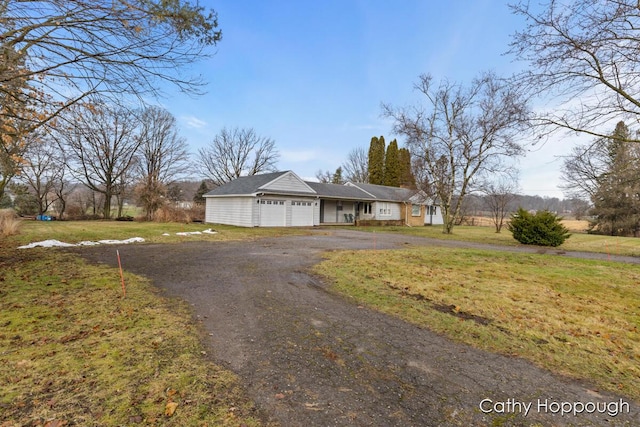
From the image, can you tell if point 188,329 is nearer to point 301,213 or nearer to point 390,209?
point 301,213

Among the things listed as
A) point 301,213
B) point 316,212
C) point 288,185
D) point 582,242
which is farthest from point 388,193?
point 582,242

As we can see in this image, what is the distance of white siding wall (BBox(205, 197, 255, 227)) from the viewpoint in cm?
2130

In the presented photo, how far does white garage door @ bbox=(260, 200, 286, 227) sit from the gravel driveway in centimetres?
1603

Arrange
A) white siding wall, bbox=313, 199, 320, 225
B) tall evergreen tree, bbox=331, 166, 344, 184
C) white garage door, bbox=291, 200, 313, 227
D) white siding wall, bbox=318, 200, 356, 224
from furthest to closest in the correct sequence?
1. tall evergreen tree, bbox=331, 166, 344, 184
2. white siding wall, bbox=318, 200, 356, 224
3. white siding wall, bbox=313, 199, 320, 225
4. white garage door, bbox=291, 200, 313, 227

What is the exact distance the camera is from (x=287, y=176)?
22469 millimetres

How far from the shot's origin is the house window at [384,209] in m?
30.1

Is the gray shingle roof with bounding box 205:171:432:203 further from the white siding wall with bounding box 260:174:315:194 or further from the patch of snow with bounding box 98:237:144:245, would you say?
the patch of snow with bounding box 98:237:144:245

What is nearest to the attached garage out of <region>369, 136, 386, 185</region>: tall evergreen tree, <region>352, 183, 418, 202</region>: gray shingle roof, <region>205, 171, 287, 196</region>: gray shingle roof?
<region>205, 171, 287, 196</region>: gray shingle roof

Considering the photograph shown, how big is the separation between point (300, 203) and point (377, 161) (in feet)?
84.2

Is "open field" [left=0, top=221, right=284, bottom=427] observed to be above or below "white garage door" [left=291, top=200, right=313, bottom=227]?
below

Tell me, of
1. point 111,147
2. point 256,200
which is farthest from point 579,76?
point 111,147

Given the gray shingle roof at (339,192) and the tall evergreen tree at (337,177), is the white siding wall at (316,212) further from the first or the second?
the tall evergreen tree at (337,177)

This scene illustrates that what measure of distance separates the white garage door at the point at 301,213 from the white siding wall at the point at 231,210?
135 inches

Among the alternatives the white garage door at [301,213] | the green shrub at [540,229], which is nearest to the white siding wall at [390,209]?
the white garage door at [301,213]
